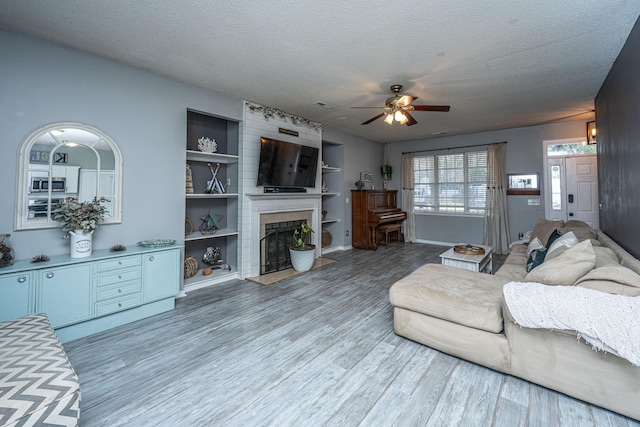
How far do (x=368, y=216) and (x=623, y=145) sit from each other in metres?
4.13

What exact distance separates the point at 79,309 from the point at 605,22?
17.0 feet

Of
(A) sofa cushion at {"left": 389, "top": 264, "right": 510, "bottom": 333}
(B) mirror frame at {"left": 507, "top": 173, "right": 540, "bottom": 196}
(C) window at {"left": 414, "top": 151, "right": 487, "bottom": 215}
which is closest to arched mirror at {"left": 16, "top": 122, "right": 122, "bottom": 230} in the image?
(A) sofa cushion at {"left": 389, "top": 264, "right": 510, "bottom": 333}

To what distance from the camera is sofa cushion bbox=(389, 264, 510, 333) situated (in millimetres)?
1981

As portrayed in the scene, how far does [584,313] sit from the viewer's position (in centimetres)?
154

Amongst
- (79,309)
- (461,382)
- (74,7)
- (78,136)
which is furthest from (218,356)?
(74,7)

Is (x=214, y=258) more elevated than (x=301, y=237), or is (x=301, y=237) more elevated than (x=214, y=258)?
(x=301, y=237)

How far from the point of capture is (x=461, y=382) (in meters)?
1.89

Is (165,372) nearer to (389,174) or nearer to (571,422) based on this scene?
(571,422)

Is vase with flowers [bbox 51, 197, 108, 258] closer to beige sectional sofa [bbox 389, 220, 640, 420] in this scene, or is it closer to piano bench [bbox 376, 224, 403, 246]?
beige sectional sofa [bbox 389, 220, 640, 420]

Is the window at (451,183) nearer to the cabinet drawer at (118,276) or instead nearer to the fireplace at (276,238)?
the fireplace at (276,238)

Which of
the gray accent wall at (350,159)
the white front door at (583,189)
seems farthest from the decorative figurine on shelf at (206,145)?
the white front door at (583,189)

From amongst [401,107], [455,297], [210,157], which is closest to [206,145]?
[210,157]

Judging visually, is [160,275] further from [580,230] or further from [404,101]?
[580,230]

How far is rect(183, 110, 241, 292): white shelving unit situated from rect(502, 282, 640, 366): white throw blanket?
354 cm
